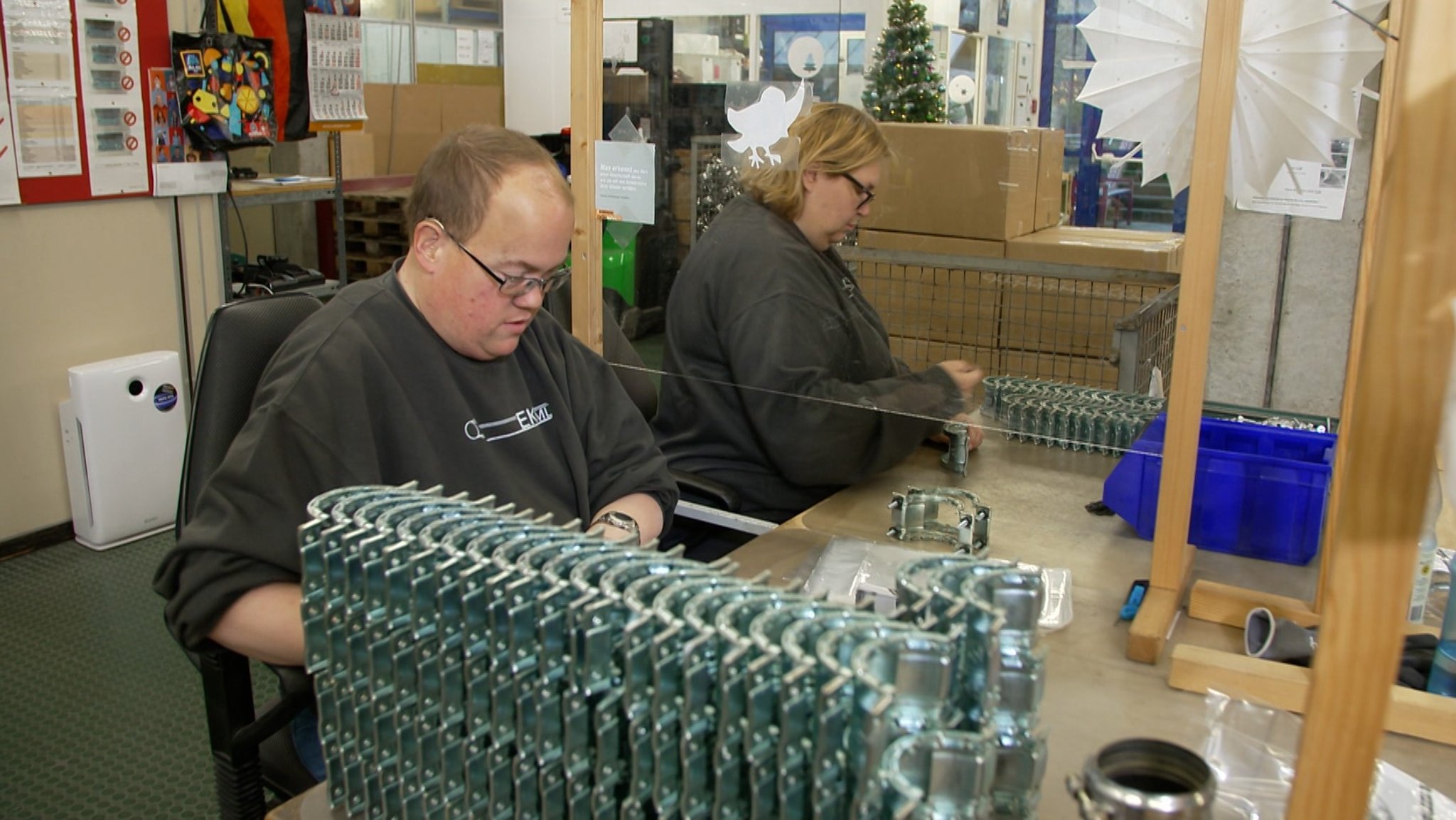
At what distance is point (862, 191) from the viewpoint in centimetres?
212

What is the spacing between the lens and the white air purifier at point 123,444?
3.48 m

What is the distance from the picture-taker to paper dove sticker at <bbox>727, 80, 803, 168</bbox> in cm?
210

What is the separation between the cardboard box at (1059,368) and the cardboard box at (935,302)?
50 millimetres

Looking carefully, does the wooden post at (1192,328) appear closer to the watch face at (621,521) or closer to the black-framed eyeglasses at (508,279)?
the watch face at (621,521)

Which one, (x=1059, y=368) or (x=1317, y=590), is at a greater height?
(x=1059, y=368)

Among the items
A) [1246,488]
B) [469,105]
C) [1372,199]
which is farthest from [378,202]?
[1372,199]

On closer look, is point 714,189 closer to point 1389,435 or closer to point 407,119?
point 1389,435

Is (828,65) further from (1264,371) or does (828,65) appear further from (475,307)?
(1264,371)

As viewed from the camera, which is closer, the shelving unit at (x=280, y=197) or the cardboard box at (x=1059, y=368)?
the cardboard box at (x=1059, y=368)

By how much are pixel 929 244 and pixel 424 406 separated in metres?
1.00

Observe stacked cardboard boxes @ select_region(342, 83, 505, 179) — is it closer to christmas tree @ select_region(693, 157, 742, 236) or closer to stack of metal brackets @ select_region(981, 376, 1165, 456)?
christmas tree @ select_region(693, 157, 742, 236)

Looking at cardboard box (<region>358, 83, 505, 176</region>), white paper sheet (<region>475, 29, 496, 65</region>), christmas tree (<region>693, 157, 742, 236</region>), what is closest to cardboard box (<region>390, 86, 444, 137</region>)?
cardboard box (<region>358, 83, 505, 176</region>)

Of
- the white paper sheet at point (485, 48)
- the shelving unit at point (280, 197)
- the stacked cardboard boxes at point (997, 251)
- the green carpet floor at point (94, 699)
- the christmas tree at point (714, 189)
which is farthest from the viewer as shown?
the white paper sheet at point (485, 48)

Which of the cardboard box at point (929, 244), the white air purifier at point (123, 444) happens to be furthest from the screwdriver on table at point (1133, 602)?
the white air purifier at point (123, 444)
